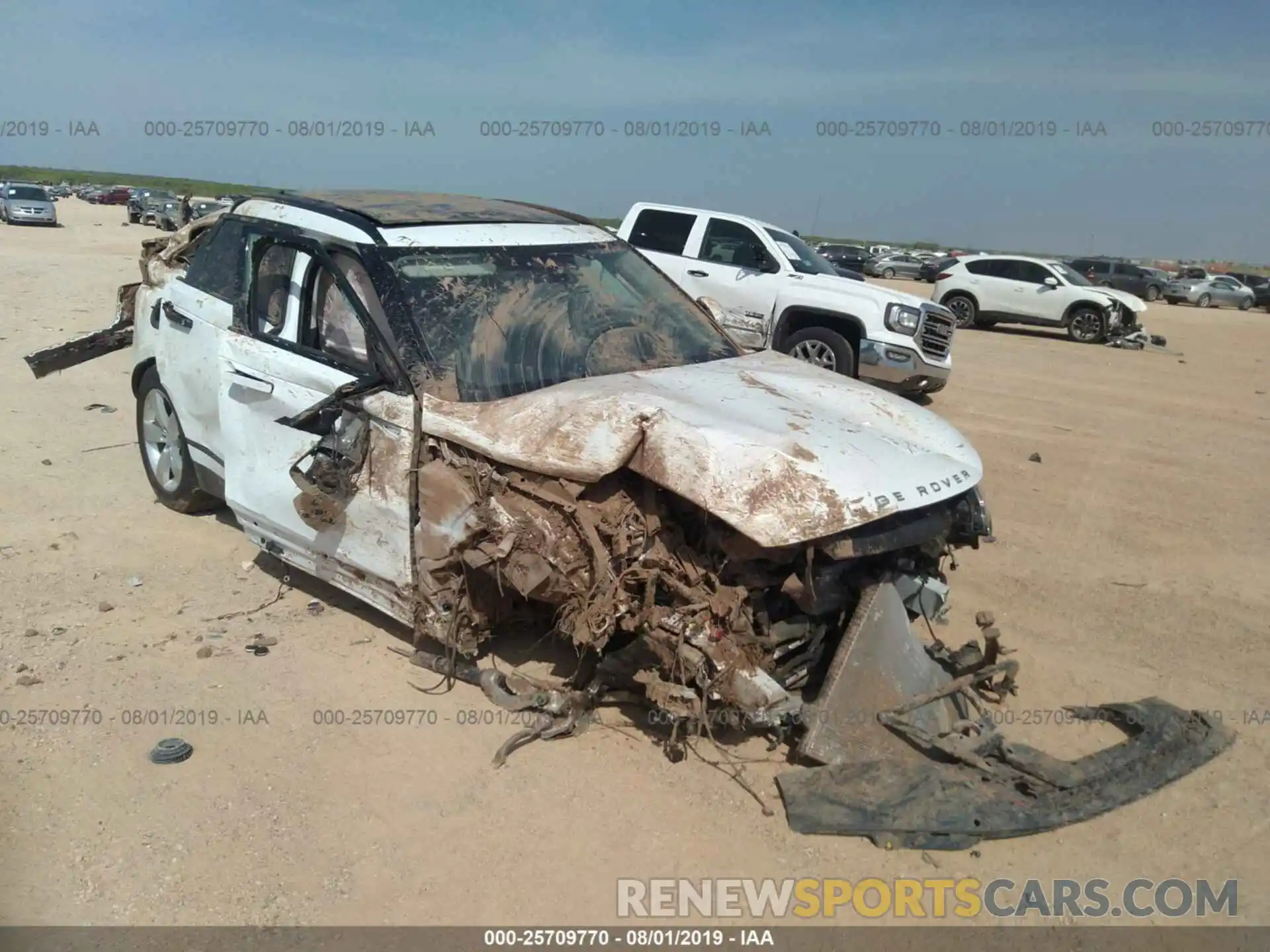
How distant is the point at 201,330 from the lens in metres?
5.30

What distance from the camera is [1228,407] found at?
12.6m

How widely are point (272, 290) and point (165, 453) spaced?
73.4 inches

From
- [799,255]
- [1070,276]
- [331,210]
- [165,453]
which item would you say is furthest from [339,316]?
[1070,276]

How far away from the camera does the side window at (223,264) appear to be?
5223 millimetres

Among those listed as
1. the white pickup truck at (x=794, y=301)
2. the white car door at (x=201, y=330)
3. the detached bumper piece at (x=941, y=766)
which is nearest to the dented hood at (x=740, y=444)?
the detached bumper piece at (x=941, y=766)

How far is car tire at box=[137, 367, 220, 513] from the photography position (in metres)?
5.85

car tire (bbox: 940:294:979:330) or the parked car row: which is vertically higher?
car tire (bbox: 940:294:979:330)

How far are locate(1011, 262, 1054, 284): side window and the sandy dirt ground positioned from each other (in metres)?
15.3

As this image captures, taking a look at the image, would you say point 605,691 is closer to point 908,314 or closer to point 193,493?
point 193,493

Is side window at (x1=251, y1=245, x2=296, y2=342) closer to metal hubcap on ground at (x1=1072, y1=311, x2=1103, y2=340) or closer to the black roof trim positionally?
the black roof trim

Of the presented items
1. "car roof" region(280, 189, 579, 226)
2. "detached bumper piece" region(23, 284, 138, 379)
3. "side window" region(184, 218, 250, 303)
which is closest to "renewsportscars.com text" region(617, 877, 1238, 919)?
"car roof" region(280, 189, 579, 226)

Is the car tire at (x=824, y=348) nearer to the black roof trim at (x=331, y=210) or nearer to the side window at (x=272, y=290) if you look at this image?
A: the black roof trim at (x=331, y=210)

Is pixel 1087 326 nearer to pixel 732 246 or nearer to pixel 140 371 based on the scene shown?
pixel 732 246

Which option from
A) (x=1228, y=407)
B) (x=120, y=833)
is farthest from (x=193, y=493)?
(x=1228, y=407)
